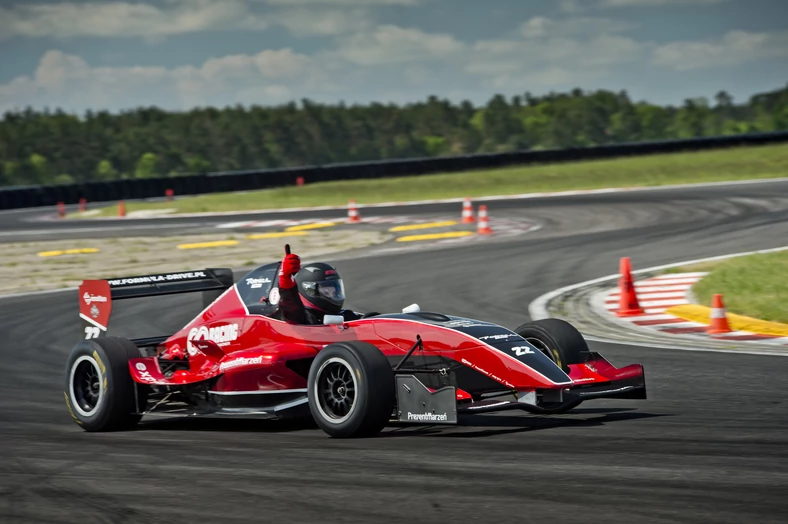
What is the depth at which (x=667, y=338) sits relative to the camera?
43.1 ft

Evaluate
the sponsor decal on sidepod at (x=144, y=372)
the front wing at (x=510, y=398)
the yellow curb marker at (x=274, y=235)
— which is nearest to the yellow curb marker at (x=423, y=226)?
the yellow curb marker at (x=274, y=235)

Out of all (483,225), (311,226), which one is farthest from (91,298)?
(311,226)

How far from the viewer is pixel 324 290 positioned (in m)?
9.26

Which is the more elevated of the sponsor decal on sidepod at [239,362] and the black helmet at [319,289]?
the black helmet at [319,289]

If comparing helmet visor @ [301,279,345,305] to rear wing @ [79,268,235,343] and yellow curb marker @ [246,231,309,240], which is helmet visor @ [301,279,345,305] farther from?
yellow curb marker @ [246,231,309,240]

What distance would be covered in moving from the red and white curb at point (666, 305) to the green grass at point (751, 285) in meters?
0.31

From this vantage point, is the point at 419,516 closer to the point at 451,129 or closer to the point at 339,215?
the point at 339,215

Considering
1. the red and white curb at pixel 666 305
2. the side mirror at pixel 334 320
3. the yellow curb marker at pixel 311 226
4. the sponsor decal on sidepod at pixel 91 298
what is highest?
the sponsor decal on sidepod at pixel 91 298

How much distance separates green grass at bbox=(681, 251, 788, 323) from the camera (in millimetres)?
13828

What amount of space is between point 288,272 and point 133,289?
2071mm

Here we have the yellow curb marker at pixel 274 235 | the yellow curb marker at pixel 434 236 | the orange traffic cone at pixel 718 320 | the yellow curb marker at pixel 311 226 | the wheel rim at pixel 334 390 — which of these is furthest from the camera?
the yellow curb marker at pixel 311 226

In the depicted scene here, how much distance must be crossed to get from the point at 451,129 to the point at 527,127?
727cm

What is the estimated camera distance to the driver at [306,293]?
30.1ft

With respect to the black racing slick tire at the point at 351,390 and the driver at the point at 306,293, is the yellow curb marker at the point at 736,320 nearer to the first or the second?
the driver at the point at 306,293
